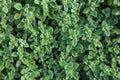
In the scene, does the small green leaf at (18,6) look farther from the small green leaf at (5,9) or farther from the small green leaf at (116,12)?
the small green leaf at (116,12)

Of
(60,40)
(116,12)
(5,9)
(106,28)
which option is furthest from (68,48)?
(5,9)

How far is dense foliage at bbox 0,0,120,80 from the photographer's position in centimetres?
287

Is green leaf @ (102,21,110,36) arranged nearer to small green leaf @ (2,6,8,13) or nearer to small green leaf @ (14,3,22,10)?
small green leaf @ (14,3,22,10)

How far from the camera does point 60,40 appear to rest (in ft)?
9.74

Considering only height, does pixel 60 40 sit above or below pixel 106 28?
below

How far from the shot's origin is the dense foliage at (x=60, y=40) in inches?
113

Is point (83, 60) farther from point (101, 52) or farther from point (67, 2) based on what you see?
point (67, 2)

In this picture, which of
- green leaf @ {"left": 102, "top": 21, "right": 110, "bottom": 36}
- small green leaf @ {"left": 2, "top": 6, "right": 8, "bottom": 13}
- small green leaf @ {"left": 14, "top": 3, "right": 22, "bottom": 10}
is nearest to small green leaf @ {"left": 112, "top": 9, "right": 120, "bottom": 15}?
green leaf @ {"left": 102, "top": 21, "right": 110, "bottom": 36}

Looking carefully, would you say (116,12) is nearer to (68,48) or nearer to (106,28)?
(106,28)

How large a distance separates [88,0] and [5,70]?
3.26 ft

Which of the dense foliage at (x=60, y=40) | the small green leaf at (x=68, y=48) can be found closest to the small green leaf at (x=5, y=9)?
the dense foliage at (x=60, y=40)

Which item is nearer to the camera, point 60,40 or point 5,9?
point 5,9

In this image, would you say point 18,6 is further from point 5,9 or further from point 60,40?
point 60,40

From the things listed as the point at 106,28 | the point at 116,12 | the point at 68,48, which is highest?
the point at 116,12
